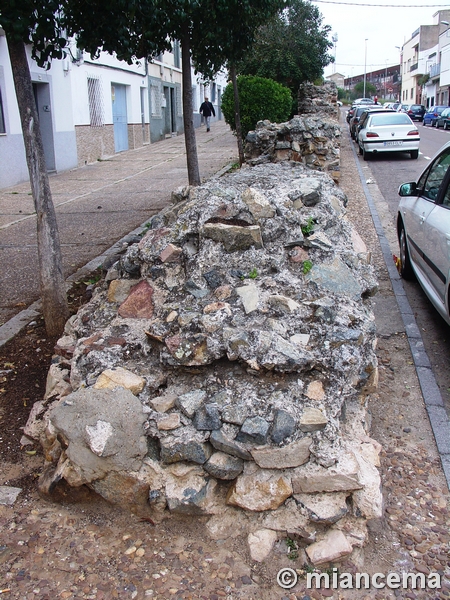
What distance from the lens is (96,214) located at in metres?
10.3

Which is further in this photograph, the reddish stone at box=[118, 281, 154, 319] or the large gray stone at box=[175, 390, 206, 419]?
the reddish stone at box=[118, 281, 154, 319]

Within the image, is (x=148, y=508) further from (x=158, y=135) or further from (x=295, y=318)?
(x=158, y=135)

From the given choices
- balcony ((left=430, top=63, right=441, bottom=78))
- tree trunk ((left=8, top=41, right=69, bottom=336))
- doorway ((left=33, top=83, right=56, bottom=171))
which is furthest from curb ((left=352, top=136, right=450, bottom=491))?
balcony ((left=430, top=63, right=441, bottom=78))

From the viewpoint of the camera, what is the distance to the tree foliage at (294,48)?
65.8ft

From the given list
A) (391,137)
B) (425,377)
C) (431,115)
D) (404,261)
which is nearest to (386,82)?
(431,115)

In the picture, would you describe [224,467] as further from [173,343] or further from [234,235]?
[234,235]

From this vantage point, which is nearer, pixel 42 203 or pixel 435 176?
pixel 42 203

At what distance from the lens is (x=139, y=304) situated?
4121mm

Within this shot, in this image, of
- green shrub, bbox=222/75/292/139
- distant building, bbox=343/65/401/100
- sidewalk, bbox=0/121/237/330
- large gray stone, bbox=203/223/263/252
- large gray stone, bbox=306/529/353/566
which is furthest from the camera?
distant building, bbox=343/65/401/100

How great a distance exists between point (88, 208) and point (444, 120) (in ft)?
112

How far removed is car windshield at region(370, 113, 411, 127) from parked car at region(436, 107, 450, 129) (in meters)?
21.5

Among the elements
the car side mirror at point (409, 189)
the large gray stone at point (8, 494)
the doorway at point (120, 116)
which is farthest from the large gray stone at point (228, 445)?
the doorway at point (120, 116)

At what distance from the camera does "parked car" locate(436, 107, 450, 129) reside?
37.8 m

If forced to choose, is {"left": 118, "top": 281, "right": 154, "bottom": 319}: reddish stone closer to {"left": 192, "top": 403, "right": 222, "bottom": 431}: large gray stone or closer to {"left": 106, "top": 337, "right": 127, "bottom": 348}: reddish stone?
{"left": 106, "top": 337, "right": 127, "bottom": 348}: reddish stone
